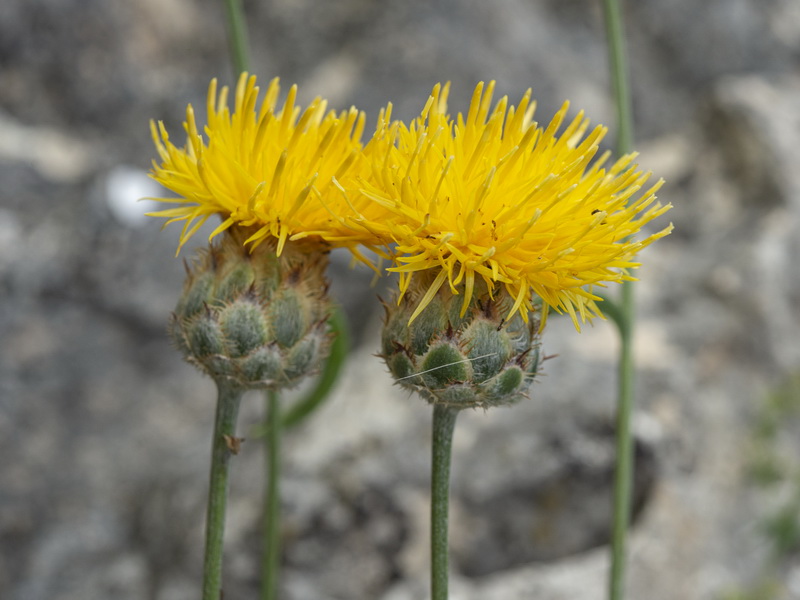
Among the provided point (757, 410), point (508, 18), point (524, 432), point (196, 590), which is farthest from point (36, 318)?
point (757, 410)

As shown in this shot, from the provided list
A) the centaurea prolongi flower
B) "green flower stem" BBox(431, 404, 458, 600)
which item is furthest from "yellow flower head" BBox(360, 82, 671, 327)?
"green flower stem" BBox(431, 404, 458, 600)

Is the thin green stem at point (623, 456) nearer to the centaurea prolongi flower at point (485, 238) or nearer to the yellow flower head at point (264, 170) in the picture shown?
the centaurea prolongi flower at point (485, 238)

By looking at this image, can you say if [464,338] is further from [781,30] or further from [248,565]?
[781,30]

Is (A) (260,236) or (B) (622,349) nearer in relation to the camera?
(A) (260,236)

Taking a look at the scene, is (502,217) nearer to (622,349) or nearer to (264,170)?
(264,170)

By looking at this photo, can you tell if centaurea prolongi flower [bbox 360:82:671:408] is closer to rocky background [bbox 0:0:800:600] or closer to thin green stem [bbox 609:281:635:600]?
thin green stem [bbox 609:281:635:600]

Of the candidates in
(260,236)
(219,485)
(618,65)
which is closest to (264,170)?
(260,236)
